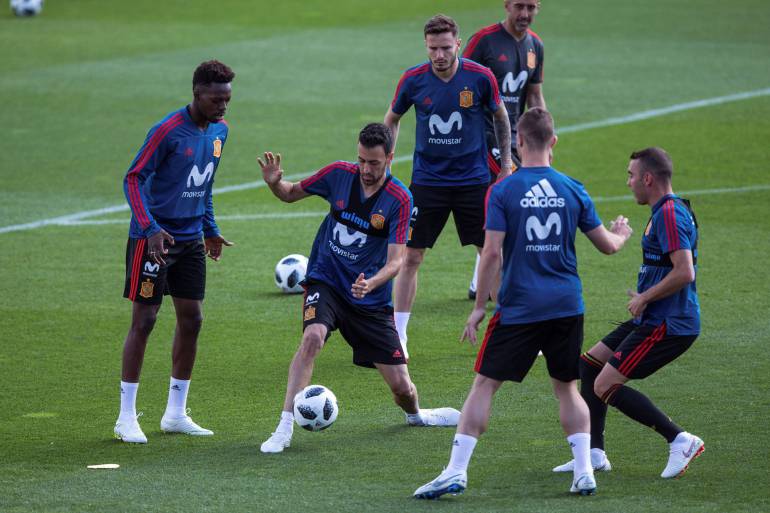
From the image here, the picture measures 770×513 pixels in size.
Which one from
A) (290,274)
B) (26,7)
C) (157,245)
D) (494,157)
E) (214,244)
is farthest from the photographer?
(26,7)

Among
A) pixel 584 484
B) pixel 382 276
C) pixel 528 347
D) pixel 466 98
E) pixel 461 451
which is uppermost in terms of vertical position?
pixel 466 98

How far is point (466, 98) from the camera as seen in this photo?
391 inches

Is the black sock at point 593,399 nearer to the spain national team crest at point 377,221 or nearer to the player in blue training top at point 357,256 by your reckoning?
the player in blue training top at point 357,256

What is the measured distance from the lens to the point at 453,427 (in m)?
8.18

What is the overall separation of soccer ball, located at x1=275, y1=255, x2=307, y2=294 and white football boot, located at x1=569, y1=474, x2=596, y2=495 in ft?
17.9

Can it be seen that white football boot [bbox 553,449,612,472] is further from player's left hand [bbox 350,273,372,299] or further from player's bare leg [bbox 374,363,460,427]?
player's left hand [bbox 350,273,372,299]

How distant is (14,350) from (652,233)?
5243 mm

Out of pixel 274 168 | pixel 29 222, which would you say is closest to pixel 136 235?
pixel 274 168

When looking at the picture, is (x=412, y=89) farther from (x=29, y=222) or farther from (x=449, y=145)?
(x=29, y=222)

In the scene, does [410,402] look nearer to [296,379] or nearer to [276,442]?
[296,379]

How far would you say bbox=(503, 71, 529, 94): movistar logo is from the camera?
11062 mm

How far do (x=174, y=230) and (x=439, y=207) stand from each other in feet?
8.85

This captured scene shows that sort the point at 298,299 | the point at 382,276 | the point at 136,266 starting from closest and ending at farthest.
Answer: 1. the point at 382,276
2. the point at 136,266
3. the point at 298,299

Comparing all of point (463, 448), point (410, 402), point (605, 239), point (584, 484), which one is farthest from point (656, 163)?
point (410, 402)
